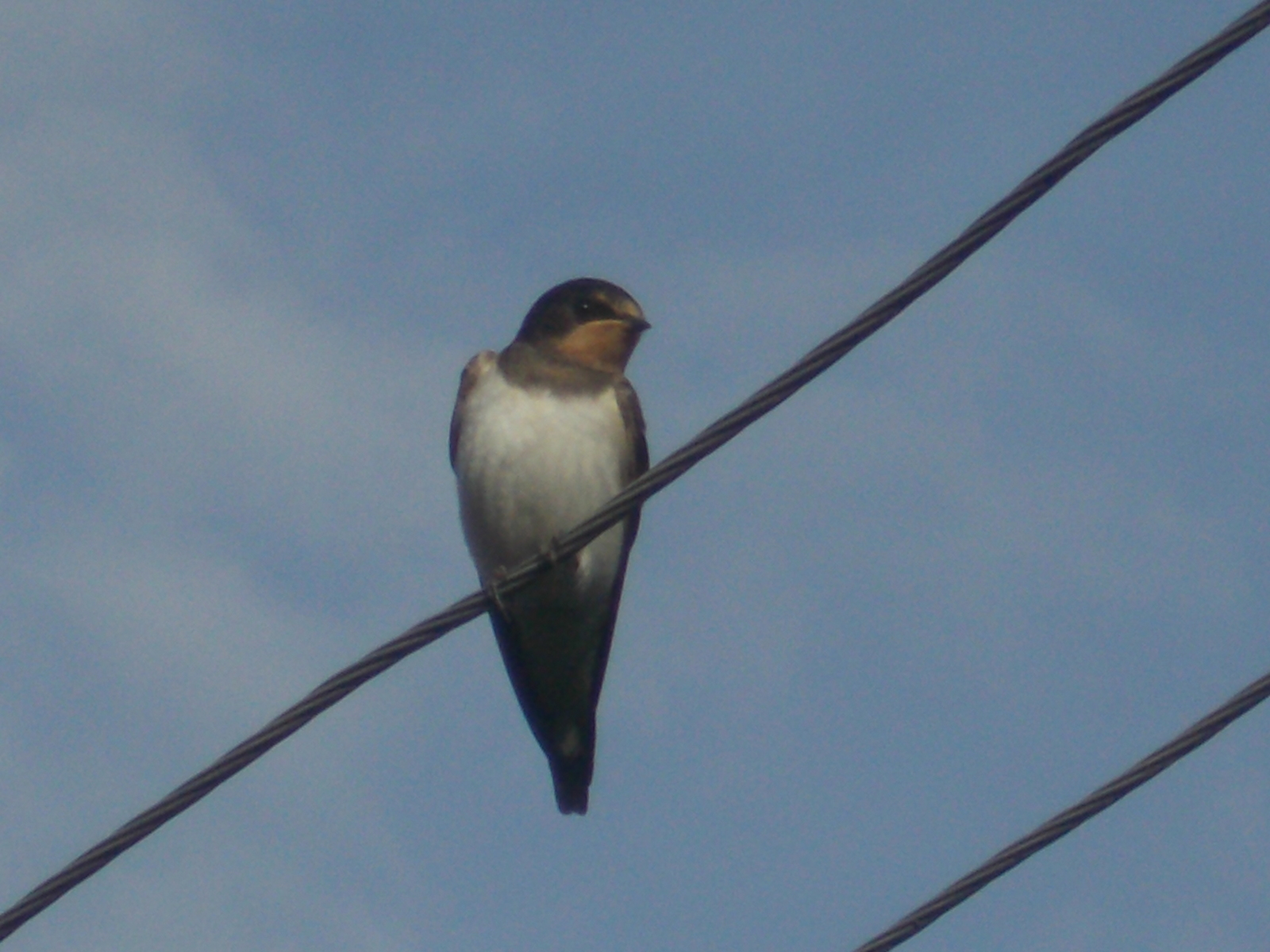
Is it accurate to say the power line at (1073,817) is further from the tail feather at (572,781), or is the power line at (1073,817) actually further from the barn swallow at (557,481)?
the tail feather at (572,781)

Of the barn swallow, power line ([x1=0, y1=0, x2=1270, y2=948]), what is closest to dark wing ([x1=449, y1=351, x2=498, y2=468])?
the barn swallow

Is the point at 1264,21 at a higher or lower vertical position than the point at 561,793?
lower

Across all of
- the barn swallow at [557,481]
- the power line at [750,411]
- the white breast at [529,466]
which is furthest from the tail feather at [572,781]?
the power line at [750,411]

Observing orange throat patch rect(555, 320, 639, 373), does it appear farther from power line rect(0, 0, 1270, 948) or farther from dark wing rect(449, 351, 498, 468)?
power line rect(0, 0, 1270, 948)

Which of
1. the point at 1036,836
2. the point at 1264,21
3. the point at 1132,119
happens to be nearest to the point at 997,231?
the point at 1132,119

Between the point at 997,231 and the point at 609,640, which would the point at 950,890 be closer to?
the point at 997,231

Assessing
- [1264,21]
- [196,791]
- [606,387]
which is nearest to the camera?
[1264,21]

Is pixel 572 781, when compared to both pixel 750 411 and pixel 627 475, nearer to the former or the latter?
pixel 627 475
